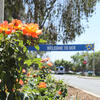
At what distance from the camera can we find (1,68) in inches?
54.6

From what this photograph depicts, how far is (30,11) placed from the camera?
31.7 ft

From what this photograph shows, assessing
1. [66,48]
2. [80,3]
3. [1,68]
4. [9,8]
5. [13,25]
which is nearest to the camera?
[1,68]

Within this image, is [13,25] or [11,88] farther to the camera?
[13,25]

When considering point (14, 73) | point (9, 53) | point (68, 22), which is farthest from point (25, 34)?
point (68, 22)

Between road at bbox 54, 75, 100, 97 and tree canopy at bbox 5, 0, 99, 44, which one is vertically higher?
tree canopy at bbox 5, 0, 99, 44

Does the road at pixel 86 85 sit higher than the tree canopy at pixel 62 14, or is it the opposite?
the tree canopy at pixel 62 14

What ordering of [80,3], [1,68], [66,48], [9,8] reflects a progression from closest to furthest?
[1,68]
[80,3]
[9,8]
[66,48]

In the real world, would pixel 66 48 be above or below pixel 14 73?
above

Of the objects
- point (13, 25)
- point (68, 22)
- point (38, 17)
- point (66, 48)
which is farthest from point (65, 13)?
point (13, 25)

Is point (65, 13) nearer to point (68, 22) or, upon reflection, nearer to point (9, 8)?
point (68, 22)

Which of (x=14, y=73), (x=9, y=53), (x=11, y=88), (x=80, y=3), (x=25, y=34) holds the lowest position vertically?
(x=11, y=88)

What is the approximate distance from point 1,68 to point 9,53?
0.12 metres

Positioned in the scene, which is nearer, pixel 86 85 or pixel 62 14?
pixel 62 14

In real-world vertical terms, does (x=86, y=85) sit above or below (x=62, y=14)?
below
